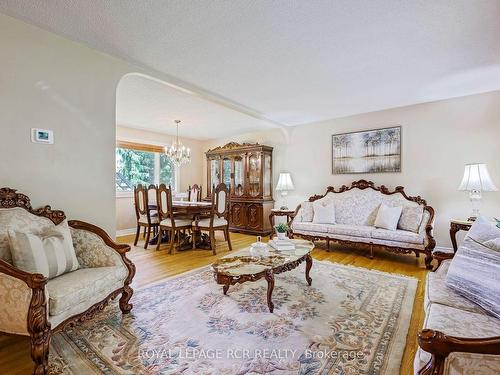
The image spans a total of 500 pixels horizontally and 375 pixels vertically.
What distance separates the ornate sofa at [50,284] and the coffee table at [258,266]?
79cm

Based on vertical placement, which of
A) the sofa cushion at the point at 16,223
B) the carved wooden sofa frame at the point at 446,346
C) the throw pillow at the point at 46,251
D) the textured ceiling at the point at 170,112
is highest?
the textured ceiling at the point at 170,112

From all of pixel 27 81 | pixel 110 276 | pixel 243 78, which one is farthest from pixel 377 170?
pixel 27 81

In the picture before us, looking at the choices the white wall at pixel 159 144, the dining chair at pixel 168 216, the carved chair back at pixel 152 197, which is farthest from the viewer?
the white wall at pixel 159 144

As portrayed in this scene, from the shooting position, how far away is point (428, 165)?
402cm

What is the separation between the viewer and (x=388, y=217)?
149 inches

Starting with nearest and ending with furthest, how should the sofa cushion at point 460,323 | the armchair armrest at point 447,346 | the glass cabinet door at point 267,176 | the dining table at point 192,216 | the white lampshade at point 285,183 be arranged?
the armchair armrest at point 447,346 < the sofa cushion at point 460,323 < the dining table at point 192,216 < the white lampshade at point 285,183 < the glass cabinet door at point 267,176

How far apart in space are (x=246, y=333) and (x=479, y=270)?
1.53m

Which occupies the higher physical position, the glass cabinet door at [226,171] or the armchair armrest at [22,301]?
the glass cabinet door at [226,171]

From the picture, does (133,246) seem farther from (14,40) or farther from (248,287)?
(14,40)

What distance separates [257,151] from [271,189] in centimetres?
93

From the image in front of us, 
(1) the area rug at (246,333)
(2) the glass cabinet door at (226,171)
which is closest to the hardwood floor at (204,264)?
(1) the area rug at (246,333)

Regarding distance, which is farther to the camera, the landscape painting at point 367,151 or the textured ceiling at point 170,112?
the landscape painting at point 367,151

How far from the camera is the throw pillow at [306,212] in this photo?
4.54 meters

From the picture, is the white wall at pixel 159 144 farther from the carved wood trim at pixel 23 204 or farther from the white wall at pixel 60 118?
the carved wood trim at pixel 23 204
